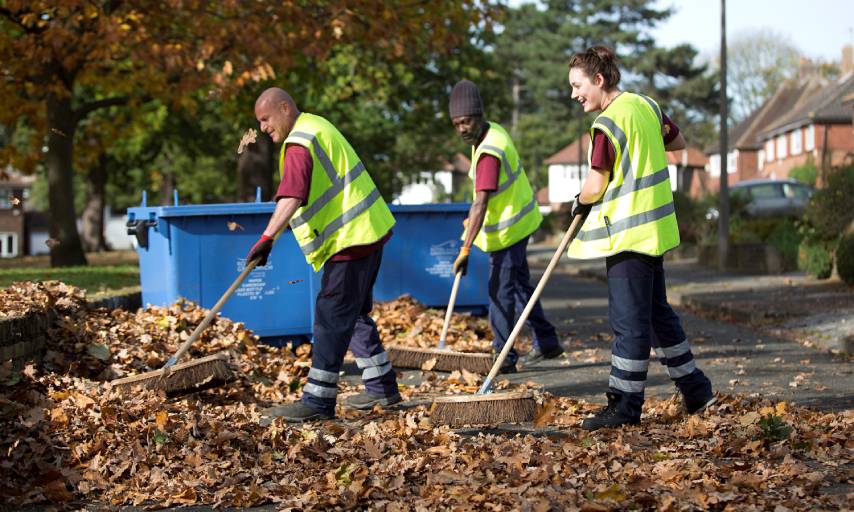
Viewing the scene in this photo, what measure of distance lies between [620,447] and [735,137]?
71.6 metres

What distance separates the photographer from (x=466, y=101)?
29.0ft

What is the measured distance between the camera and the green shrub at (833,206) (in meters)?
17.2

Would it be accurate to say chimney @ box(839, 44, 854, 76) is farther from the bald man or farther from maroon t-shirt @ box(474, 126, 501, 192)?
the bald man

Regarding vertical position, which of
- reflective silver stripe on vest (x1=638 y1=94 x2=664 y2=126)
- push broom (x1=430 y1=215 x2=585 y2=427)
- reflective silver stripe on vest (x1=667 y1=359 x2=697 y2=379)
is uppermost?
reflective silver stripe on vest (x1=638 y1=94 x2=664 y2=126)

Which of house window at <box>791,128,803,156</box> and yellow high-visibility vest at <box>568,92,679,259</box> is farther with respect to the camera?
house window at <box>791,128,803,156</box>

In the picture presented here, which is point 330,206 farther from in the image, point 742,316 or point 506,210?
point 742,316

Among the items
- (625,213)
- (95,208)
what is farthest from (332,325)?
(95,208)

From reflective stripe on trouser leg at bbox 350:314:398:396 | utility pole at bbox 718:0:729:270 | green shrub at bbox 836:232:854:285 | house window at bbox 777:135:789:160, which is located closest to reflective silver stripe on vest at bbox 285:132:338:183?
reflective stripe on trouser leg at bbox 350:314:398:396

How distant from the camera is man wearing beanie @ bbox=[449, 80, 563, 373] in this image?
29.1 ft

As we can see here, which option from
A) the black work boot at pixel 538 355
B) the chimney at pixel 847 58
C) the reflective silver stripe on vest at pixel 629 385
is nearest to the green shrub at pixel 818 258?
the black work boot at pixel 538 355

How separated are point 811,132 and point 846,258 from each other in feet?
128

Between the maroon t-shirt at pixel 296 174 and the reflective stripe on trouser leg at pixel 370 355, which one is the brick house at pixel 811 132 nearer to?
the reflective stripe on trouser leg at pixel 370 355

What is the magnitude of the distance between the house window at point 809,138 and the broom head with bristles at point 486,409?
1900 inches

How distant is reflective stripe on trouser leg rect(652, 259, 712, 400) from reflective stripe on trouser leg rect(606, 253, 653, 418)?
214 millimetres
